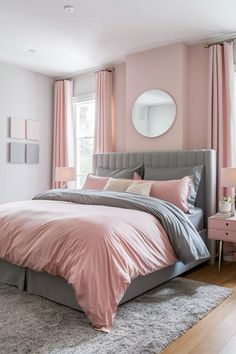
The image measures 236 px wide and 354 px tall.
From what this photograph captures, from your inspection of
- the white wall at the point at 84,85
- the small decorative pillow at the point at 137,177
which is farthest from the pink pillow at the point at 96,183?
the white wall at the point at 84,85

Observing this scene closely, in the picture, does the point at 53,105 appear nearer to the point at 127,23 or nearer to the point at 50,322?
the point at 127,23

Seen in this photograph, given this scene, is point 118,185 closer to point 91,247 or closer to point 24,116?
point 91,247

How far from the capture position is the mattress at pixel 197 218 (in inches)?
148

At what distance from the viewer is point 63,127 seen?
5957mm

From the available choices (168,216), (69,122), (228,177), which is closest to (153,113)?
(228,177)

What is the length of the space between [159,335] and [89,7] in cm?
319

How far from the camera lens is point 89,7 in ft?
11.7

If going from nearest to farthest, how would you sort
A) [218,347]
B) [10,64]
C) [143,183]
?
1. [218,347]
2. [143,183]
3. [10,64]

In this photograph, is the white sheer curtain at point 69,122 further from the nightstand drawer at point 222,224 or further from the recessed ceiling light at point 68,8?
the nightstand drawer at point 222,224

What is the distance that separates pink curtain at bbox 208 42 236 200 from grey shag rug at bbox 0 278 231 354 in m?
1.80

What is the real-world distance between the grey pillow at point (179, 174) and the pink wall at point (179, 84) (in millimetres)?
480

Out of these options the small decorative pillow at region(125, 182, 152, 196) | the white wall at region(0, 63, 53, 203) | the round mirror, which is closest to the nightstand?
the small decorative pillow at region(125, 182, 152, 196)

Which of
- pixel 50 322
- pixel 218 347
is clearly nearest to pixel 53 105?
pixel 50 322

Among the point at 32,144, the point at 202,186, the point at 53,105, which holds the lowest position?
the point at 202,186
